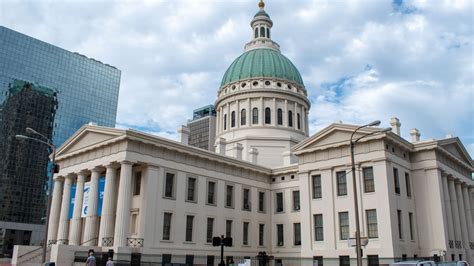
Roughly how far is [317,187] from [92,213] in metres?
20.0

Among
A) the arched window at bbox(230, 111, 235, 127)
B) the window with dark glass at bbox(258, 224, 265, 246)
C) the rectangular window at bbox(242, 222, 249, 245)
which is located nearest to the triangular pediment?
the rectangular window at bbox(242, 222, 249, 245)

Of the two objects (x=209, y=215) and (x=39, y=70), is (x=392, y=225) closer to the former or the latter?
(x=209, y=215)

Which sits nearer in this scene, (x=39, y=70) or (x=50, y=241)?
(x=50, y=241)

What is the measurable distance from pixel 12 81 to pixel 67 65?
58.9 feet

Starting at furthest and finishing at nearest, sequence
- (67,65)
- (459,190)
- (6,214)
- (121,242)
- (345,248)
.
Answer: (67,65)
(6,214)
(459,190)
(345,248)
(121,242)

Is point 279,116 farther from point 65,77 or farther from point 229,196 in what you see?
point 65,77

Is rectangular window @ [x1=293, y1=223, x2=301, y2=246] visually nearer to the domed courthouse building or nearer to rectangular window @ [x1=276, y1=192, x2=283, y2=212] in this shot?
the domed courthouse building

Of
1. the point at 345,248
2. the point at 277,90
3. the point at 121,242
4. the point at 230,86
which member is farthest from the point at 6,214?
the point at 345,248

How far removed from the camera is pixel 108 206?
4059 cm

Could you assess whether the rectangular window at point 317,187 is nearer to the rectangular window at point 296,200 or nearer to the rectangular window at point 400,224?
the rectangular window at point 296,200

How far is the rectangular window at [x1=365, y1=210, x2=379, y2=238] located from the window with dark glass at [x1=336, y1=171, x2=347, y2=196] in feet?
9.37

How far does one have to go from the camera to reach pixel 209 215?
1786 inches

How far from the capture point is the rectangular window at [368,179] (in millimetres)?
41547

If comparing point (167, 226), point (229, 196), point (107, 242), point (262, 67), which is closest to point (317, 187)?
point (229, 196)
